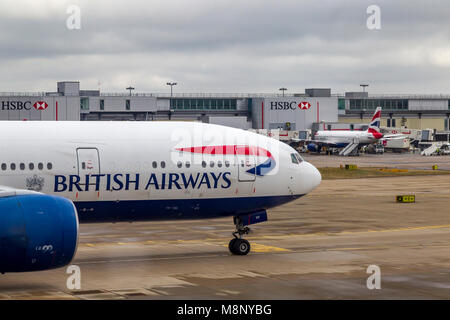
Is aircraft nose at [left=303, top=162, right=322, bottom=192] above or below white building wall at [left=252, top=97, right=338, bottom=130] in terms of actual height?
below

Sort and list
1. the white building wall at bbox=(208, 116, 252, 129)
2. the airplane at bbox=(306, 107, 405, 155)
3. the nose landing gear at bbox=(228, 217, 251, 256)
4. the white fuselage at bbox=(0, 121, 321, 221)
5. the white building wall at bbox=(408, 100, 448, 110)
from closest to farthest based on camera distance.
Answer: the white fuselage at bbox=(0, 121, 321, 221), the nose landing gear at bbox=(228, 217, 251, 256), the airplane at bbox=(306, 107, 405, 155), the white building wall at bbox=(208, 116, 252, 129), the white building wall at bbox=(408, 100, 448, 110)

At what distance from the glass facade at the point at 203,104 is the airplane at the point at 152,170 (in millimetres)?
125705

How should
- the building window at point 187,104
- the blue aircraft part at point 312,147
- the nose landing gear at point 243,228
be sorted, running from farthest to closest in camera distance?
the building window at point 187,104, the blue aircraft part at point 312,147, the nose landing gear at point 243,228

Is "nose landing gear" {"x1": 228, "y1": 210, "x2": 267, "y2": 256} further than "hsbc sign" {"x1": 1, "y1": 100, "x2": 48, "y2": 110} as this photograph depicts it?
No

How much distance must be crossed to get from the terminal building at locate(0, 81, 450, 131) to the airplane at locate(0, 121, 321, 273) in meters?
67.1

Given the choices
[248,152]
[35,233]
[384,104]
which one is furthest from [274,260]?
[384,104]

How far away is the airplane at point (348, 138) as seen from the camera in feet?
420

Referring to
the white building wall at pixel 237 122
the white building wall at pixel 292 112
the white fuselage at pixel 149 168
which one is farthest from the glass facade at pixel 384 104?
the white fuselage at pixel 149 168

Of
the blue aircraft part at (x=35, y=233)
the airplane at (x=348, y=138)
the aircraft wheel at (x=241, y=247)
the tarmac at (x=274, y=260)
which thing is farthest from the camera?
the airplane at (x=348, y=138)

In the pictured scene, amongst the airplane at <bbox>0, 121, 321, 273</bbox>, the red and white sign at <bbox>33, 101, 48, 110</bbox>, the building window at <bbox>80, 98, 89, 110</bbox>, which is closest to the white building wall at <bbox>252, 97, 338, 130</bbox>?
the building window at <bbox>80, 98, 89, 110</bbox>

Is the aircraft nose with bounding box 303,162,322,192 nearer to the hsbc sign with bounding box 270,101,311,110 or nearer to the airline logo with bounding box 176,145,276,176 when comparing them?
the airline logo with bounding box 176,145,276,176

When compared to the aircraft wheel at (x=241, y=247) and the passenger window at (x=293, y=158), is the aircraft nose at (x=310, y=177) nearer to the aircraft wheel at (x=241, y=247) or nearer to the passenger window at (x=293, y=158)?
the passenger window at (x=293, y=158)

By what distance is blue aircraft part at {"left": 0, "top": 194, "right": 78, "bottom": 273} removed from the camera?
1955cm
